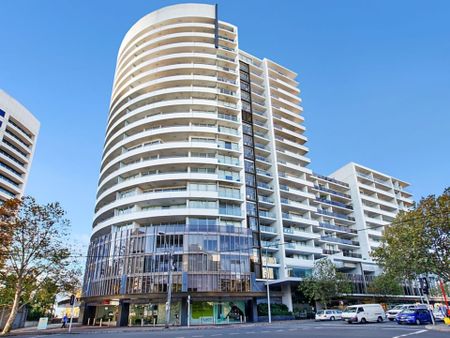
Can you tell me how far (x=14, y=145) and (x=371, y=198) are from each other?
88.8m

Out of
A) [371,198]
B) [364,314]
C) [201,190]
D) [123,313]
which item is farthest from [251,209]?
[371,198]

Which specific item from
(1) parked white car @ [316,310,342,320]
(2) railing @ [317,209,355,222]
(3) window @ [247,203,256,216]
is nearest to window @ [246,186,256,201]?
(3) window @ [247,203,256,216]

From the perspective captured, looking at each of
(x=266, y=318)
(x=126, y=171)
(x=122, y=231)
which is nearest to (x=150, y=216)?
(x=122, y=231)

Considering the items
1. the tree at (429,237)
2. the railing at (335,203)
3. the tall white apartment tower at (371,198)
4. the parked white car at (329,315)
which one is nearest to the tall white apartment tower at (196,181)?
the railing at (335,203)

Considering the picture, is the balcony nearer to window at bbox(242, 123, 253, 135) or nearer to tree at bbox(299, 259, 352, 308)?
tree at bbox(299, 259, 352, 308)

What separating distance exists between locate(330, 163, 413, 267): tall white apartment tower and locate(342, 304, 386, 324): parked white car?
36393mm

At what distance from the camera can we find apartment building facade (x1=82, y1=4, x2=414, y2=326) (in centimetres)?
4466

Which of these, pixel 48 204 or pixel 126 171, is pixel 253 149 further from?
pixel 48 204

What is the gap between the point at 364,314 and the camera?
3334 centimetres

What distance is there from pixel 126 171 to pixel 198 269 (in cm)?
2051

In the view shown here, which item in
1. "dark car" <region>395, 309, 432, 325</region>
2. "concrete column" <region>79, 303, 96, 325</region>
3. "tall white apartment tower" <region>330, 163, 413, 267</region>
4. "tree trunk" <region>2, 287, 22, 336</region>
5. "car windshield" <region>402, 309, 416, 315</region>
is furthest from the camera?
"tall white apartment tower" <region>330, 163, 413, 267</region>

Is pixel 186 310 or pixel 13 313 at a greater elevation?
pixel 13 313

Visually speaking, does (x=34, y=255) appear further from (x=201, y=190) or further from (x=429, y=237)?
(x=429, y=237)

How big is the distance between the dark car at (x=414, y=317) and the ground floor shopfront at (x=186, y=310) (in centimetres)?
2145
